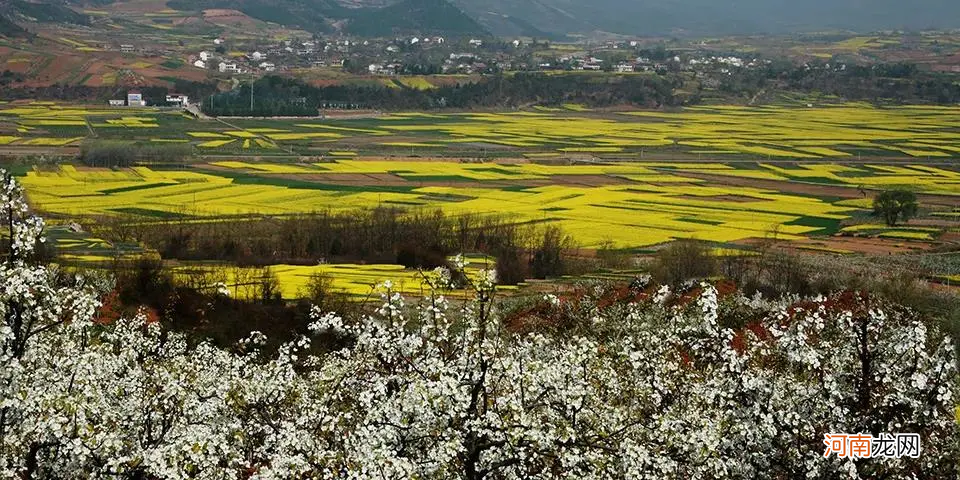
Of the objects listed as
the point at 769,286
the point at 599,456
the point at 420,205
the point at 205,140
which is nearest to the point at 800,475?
the point at 599,456

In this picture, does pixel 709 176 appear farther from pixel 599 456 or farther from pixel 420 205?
pixel 599 456

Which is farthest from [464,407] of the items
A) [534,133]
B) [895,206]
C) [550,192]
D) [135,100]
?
[135,100]

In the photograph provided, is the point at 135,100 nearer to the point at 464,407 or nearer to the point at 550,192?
the point at 550,192

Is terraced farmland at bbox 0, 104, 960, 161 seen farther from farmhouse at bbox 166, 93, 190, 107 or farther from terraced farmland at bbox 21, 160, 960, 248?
farmhouse at bbox 166, 93, 190, 107

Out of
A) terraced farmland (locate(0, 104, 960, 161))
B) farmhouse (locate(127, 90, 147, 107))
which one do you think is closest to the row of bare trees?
terraced farmland (locate(0, 104, 960, 161))

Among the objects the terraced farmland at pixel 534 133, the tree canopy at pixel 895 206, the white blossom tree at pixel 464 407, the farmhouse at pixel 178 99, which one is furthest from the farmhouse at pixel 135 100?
the white blossom tree at pixel 464 407

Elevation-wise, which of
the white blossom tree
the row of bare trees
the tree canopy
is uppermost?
the white blossom tree
